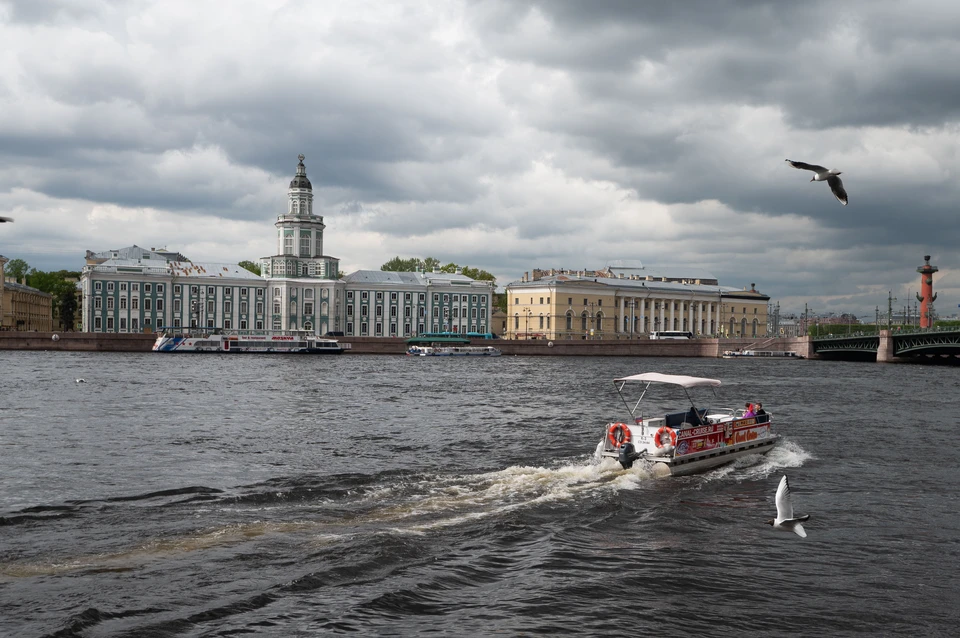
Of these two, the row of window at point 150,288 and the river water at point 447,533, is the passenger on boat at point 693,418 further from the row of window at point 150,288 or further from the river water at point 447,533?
the row of window at point 150,288

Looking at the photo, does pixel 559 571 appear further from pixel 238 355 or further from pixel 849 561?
A: pixel 238 355

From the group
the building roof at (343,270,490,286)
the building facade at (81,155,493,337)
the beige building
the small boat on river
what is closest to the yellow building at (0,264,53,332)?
the building facade at (81,155,493,337)

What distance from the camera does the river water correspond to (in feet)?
27.1

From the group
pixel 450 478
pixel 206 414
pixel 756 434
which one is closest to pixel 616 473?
pixel 450 478

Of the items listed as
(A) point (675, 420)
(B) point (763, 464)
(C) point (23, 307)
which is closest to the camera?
(A) point (675, 420)

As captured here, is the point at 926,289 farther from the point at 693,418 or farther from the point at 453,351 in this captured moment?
the point at 693,418

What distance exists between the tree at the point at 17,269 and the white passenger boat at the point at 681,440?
103 metres

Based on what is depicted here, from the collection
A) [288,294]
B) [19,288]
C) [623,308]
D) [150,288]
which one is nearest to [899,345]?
[623,308]

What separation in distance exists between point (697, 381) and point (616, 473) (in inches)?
139

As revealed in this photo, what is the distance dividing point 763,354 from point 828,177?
2952 inches

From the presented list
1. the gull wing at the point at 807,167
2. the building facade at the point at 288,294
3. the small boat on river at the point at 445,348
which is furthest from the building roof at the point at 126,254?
the gull wing at the point at 807,167

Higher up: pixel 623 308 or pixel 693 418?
pixel 623 308

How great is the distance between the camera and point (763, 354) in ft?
276

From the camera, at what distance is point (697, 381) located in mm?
17578
